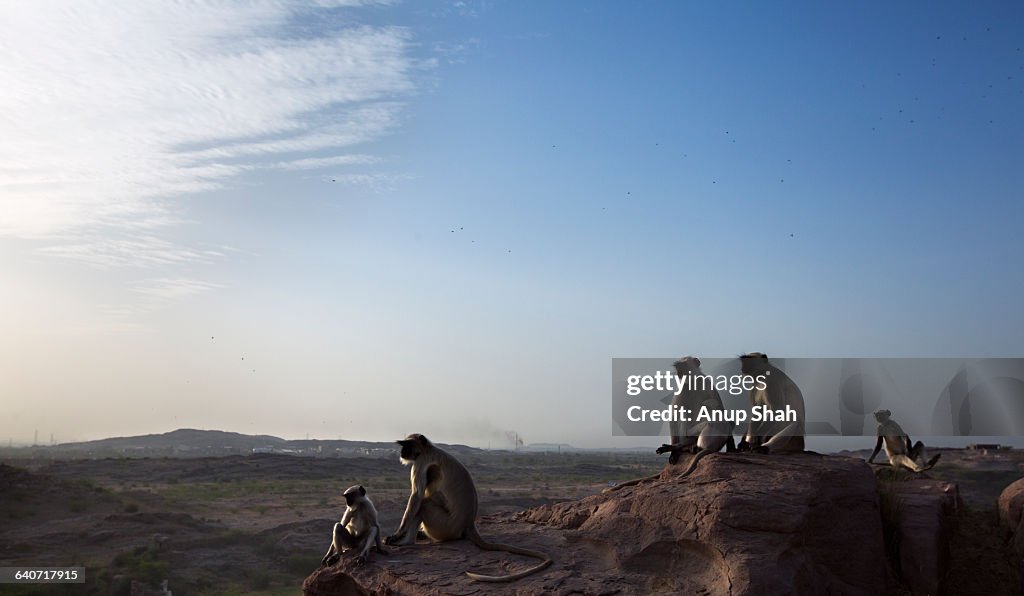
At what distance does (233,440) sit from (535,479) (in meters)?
153

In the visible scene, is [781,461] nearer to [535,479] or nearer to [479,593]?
[479,593]

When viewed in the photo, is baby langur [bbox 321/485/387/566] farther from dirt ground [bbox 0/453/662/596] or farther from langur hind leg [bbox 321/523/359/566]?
dirt ground [bbox 0/453/662/596]

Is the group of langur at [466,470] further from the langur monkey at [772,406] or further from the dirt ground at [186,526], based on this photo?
the dirt ground at [186,526]

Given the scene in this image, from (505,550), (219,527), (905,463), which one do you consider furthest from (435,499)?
(219,527)

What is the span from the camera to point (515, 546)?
10.1m

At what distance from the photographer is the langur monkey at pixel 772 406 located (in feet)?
38.5

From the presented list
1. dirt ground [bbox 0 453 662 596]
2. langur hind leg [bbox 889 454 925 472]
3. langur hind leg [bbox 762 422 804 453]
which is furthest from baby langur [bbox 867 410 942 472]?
dirt ground [bbox 0 453 662 596]

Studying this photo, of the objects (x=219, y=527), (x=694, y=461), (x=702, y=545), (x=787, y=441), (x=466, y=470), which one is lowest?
(x=219, y=527)

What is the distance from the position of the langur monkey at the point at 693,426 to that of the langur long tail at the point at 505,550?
91.5 inches

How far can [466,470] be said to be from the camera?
10984 millimetres

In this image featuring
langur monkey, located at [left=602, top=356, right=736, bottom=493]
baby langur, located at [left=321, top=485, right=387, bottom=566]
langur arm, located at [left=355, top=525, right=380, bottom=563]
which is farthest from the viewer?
langur monkey, located at [left=602, top=356, right=736, bottom=493]

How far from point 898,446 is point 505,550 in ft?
40.3

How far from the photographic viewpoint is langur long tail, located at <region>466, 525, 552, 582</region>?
8.76 m

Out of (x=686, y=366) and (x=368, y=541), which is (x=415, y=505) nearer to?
(x=368, y=541)
